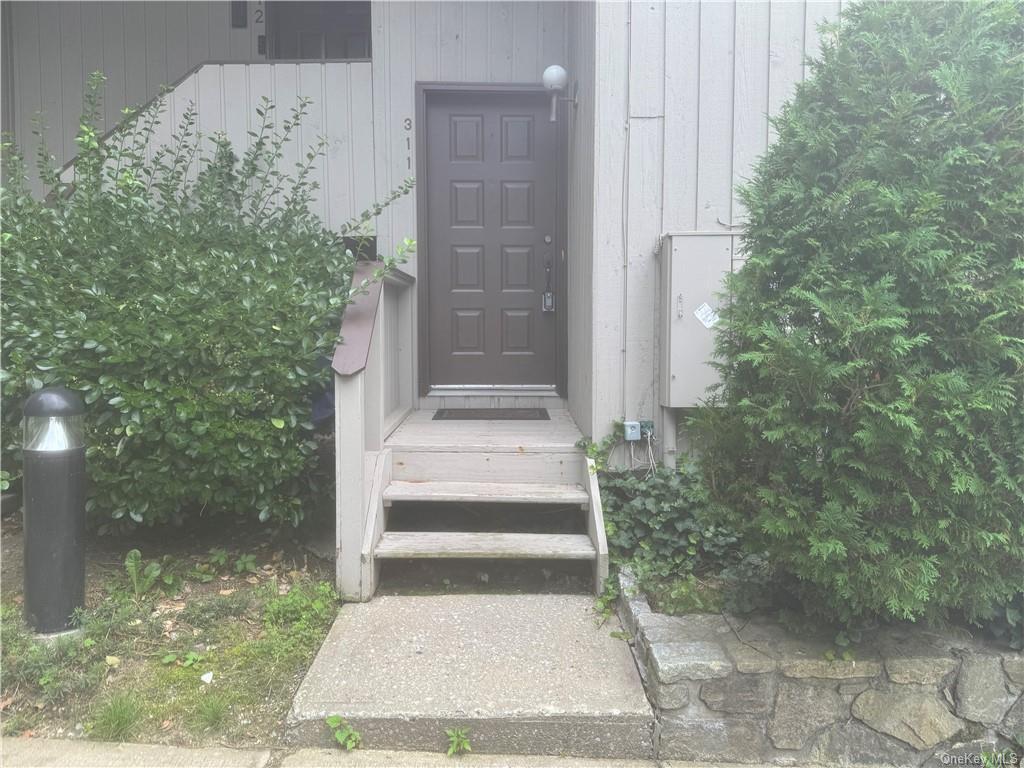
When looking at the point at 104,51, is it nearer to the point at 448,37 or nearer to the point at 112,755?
the point at 448,37

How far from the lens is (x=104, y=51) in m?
5.66

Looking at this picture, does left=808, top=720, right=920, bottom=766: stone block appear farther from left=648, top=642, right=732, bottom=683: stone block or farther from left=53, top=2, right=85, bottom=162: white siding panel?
left=53, top=2, right=85, bottom=162: white siding panel

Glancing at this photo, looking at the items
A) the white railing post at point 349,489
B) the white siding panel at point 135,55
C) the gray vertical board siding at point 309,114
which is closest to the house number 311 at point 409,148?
the gray vertical board siding at point 309,114

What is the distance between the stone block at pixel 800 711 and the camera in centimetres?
227

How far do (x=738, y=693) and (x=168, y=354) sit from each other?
2.54 metres

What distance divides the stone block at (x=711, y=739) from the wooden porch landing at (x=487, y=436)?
1558 millimetres

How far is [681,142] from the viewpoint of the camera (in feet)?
12.0

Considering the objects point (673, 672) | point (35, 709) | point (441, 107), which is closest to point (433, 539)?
point (673, 672)

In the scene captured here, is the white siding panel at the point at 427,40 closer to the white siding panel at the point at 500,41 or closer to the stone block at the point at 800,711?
the white siding panel at the point at 500,41

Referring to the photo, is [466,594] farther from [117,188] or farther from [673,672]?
[117,188]

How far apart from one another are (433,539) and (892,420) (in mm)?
2040

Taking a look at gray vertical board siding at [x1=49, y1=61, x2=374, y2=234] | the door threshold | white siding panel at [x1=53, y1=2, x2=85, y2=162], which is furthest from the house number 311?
white siding panel at [x1=53, y1=2, x2=85, y2=162]

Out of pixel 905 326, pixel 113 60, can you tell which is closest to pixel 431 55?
pixel 113 60

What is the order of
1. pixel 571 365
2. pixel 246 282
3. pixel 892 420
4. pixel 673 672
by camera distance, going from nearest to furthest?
pixel 892 420
pixel 673 672
pixel 246 282
pixel 571 365
